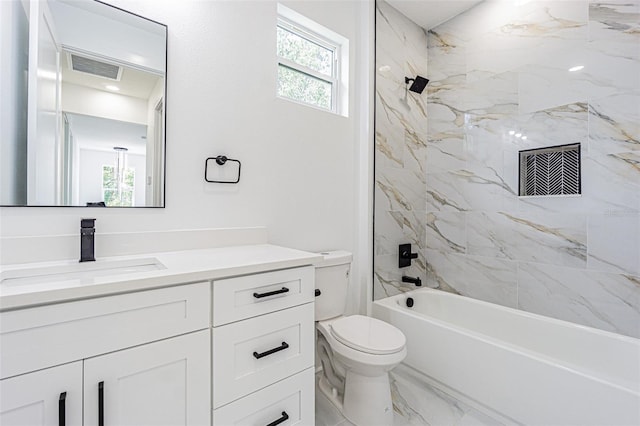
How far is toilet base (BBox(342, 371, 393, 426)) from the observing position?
155 centimetres

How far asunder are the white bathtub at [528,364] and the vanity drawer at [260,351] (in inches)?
40.1

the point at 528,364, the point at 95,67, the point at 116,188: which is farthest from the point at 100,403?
the point at 528,364

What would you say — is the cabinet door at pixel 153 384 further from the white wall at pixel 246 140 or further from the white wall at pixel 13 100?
the white wall at pixel 13 100

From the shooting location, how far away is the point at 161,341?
91 cm

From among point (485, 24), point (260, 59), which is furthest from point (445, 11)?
point (260, 59)

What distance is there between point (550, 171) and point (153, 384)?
8.19 feet

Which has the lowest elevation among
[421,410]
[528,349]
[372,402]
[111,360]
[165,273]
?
[421,410]

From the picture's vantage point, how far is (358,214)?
231cm

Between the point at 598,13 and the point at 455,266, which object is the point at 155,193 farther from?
the point at 598,13

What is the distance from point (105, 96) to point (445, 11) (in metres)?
2.60

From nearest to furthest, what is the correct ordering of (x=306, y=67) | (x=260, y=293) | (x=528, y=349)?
(x=260, y=293) < (x=528, y=349) < (x=306, y=67)

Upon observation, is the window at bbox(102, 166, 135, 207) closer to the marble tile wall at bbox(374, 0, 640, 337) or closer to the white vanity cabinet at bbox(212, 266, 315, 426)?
the white vanity cabinet at bbox(212, 266, 315, 426)

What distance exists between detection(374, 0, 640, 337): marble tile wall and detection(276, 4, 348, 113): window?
1.09ft

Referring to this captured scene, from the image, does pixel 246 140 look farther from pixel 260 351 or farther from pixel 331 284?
pixel 260 351
